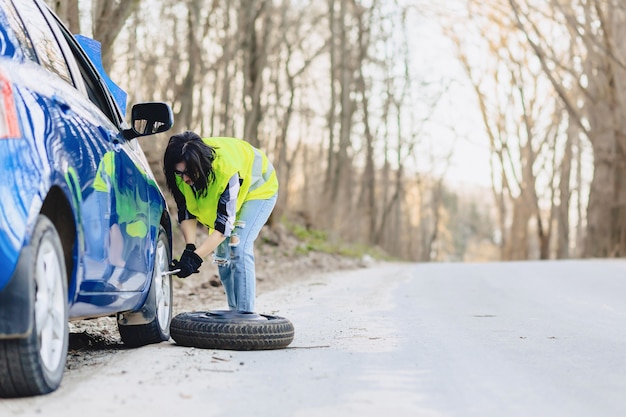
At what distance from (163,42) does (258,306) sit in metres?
23.7

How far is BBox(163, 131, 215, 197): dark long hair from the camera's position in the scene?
580 cm

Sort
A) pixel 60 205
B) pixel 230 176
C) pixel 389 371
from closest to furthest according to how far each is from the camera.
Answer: pixel 60 205, pixel 389 371, pixel 230 176

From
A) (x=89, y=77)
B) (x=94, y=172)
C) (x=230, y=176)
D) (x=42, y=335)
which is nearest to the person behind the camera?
(x=42, y=335)

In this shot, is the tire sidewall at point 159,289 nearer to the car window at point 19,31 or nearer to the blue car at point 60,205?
the blue car at point 60,205

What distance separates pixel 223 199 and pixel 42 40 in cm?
175

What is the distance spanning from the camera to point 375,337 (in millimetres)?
6508

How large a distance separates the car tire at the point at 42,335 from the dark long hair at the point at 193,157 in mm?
1875

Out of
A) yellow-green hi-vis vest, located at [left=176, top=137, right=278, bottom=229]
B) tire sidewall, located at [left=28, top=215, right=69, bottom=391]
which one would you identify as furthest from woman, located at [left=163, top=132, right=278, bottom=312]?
tire sidewall, located at [left=28, top=215, right=69, bottom=391]

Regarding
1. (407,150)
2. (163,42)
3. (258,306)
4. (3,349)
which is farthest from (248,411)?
(407,150)

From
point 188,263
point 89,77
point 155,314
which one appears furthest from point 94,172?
point 155,314

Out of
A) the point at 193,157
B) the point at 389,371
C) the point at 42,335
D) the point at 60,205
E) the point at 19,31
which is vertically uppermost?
the point at 19,31

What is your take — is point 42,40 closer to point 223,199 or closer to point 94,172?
point 94,172

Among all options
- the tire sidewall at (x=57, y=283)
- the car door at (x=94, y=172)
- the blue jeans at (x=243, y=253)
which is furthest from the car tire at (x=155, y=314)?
the tire sidewall at (x=57, y=283)

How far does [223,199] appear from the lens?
6.00m
